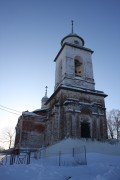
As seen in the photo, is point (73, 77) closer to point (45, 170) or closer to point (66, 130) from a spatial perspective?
point (66, 130)

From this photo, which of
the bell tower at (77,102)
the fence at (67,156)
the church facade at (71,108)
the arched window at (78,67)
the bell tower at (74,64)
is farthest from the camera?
the arched window at (78,67)

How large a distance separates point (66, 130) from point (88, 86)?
686 cm

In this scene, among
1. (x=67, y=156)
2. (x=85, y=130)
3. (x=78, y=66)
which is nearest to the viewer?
(x=67, y=156)

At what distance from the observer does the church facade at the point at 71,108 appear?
19.8 metres

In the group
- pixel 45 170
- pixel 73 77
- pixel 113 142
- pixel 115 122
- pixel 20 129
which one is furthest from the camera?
pixel 115 122

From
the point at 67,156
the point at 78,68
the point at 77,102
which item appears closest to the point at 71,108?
the point at 77,102

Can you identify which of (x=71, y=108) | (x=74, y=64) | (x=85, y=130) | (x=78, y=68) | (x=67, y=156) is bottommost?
(x=67, y=156)

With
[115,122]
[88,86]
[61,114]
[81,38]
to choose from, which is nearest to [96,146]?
[61,114]

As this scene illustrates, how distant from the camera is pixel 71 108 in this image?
65.9 feet

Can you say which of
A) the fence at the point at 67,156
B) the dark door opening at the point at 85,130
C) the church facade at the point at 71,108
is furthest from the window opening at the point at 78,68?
the fence at the point at 67,156

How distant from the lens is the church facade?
65.1 ft

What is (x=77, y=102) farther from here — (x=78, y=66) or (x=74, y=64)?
(x=78, y=66)

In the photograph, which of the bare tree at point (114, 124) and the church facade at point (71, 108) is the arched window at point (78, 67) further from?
the bare tree at point (114, 124)

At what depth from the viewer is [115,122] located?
36.1 meters
